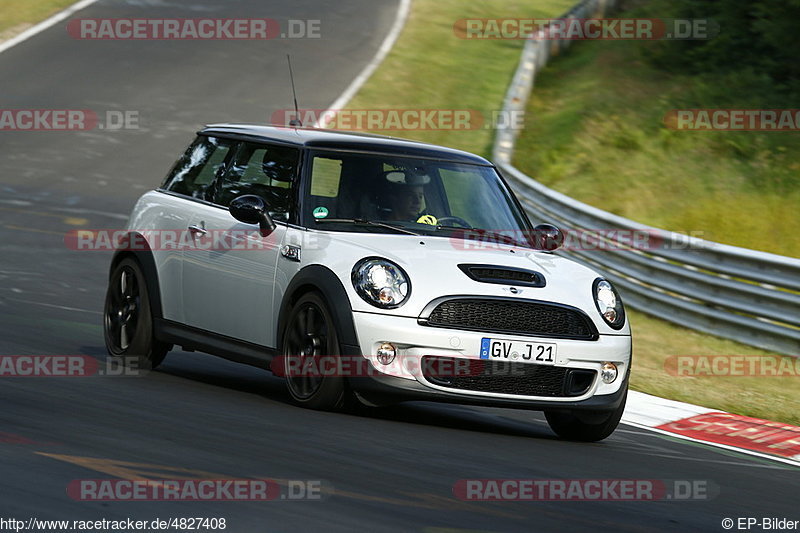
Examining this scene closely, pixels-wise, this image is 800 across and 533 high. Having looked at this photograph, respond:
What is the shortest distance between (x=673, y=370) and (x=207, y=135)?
461cm

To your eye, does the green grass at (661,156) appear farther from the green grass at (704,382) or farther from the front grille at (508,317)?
the front grille at (508,317)

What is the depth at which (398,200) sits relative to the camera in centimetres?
837

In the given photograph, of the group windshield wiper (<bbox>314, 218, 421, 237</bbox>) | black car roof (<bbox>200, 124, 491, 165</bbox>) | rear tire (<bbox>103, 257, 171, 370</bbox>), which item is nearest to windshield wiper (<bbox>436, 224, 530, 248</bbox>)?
windshield wiper (<bbox>314, 218, 421, 237</bbox>)

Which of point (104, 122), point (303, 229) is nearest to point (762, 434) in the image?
point (303, 229)

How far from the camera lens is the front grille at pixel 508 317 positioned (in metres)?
7.45

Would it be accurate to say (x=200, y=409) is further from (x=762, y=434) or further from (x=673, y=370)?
(x=673, y=370)

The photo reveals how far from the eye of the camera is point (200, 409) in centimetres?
760

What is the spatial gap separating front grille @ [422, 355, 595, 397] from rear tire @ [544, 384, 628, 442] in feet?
0.96

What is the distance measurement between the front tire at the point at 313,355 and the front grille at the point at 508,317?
571 mm

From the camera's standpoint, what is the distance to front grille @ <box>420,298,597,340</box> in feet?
24.4

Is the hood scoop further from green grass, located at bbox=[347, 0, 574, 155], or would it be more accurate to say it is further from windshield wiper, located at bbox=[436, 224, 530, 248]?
green grass, located at bbox=[347, 0, 574, 155]

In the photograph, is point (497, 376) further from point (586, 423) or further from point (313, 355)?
point (313, 355)

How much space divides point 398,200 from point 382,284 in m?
1.02

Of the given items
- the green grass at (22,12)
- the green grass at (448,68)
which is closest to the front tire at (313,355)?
the green grass at (448,68)
